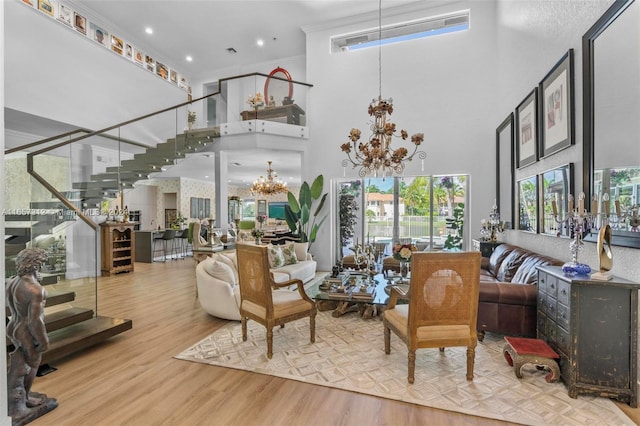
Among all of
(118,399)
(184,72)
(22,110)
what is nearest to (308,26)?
(184,72)

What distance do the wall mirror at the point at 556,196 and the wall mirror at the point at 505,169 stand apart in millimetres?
1390

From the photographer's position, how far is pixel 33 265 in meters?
2.11

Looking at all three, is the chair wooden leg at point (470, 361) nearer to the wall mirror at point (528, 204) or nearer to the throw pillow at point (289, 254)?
the wall mirror at point (528, 204)

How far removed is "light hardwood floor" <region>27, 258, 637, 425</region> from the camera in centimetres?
209

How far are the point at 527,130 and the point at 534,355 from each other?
3233 mm

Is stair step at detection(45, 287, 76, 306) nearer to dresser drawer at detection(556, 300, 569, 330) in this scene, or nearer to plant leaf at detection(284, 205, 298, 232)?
plant leaf at detection(284, 205, 298, 232)

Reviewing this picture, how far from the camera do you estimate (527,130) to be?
434cm

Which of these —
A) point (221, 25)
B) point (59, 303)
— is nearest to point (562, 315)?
point (59, 303)

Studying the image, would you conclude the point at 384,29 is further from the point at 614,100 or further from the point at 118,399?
the point at 118,399

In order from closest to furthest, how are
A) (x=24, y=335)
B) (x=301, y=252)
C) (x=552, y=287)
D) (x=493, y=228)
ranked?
(x=24, y=335) → (x=552, y=287) → (x=493, y=228) → (x=301, y=252)

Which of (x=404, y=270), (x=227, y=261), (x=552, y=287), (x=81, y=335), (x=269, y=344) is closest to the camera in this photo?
(x=552, y=287)

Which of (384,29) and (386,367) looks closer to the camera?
(386,367)

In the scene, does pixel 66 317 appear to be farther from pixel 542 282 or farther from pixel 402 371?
pixel 542 282

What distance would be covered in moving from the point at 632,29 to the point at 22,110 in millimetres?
8458
